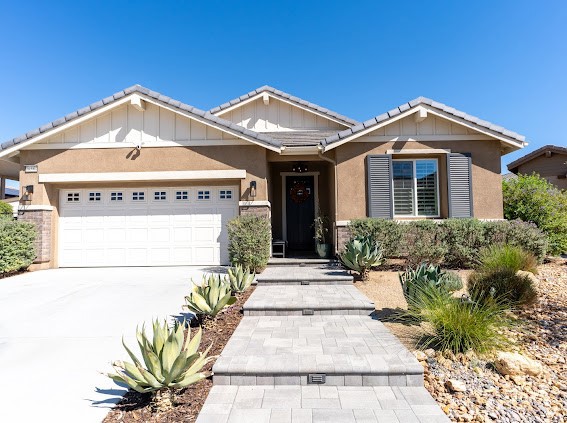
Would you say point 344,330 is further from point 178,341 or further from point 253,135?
point 253,135

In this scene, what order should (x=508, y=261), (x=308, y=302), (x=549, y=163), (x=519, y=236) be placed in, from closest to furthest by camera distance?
1. (x=308, y=302)
2. (x=508, y=261)
3. (x=519, y=236)
4. (x=549, y=163)

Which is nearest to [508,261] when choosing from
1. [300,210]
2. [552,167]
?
[300,210]

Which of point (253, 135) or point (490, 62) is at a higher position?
point (490, 62)

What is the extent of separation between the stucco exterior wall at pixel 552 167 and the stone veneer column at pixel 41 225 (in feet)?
80.6

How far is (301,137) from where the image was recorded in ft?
40.6

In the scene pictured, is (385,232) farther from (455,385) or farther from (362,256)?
(455,385)

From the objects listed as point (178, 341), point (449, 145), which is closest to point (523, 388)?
point (178, 341)

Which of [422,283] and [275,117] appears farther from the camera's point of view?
[275,117]

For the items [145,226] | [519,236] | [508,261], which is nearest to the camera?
[508,261]

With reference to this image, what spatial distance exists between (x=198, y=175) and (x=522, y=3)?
34.1 ft

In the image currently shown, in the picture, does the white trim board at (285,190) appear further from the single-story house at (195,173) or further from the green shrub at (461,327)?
the green shrub at (461,327)

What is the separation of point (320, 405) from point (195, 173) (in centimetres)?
854

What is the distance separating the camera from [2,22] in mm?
10320

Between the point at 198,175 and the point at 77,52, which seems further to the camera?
the point at 77,52
